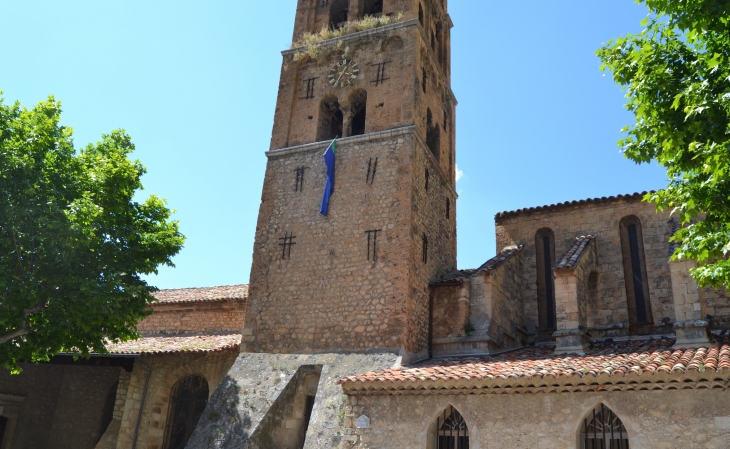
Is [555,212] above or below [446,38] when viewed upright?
below

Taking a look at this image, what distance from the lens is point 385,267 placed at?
593 inches

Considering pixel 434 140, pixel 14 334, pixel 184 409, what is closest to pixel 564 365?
pixel 434 140

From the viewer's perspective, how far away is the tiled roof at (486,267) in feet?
51.9

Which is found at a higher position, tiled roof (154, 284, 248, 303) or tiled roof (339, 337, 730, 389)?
tiled roof (154, 284, 248, 303)

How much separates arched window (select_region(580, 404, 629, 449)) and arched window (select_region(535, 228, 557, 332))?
602cm

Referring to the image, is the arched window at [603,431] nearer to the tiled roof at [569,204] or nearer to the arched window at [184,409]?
the tiled roof at [569,204]

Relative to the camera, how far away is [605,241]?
1717cm

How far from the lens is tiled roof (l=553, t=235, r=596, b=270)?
14241 millimetres

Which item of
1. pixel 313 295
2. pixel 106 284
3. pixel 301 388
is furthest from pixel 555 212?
pixel 106 284

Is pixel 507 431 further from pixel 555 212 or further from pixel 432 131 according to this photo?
pixel 432 131

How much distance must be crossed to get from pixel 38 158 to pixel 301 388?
8024 millimetres

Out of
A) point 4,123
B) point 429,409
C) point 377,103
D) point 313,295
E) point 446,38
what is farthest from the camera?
A: point 446,38

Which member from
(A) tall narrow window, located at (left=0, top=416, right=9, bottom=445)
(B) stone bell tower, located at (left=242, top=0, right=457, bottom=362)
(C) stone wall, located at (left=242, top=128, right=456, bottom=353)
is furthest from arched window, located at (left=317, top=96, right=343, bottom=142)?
(A) tall narrow window, located at (left=0, top=416, right=9, bottom=445)

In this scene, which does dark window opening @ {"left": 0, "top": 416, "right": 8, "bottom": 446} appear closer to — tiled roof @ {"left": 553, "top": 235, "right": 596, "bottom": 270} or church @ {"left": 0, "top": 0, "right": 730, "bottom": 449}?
church @ {"left": 0, "top": 0, "right": 730, "bottom": 449}
